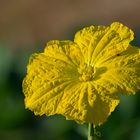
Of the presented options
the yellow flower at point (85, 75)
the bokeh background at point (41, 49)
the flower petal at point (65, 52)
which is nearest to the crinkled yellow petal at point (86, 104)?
the yellow flower at point (85, 75)

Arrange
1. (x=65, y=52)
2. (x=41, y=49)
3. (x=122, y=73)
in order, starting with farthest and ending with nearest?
(x=41, y=49) → (x=65, y=52) → (x=122, y=73)

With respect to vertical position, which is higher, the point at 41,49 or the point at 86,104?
the point at 86,104

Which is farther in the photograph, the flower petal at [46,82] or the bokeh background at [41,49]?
the bokeh background at [41,49]

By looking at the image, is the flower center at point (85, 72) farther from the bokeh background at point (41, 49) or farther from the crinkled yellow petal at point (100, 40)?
the bokeh background at point (41, 49)

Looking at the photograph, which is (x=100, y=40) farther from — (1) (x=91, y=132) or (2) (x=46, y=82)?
(1) (x=91, y=132)

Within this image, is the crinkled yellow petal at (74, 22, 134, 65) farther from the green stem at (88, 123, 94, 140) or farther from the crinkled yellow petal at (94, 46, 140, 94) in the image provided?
the green stem at (88, 123, 94, 140)

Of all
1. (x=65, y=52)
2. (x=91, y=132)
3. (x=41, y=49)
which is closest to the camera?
(x=91, y=132)

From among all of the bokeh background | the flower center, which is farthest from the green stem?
the bokeh background

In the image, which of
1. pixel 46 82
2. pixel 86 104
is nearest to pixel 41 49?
pixel 46 82
